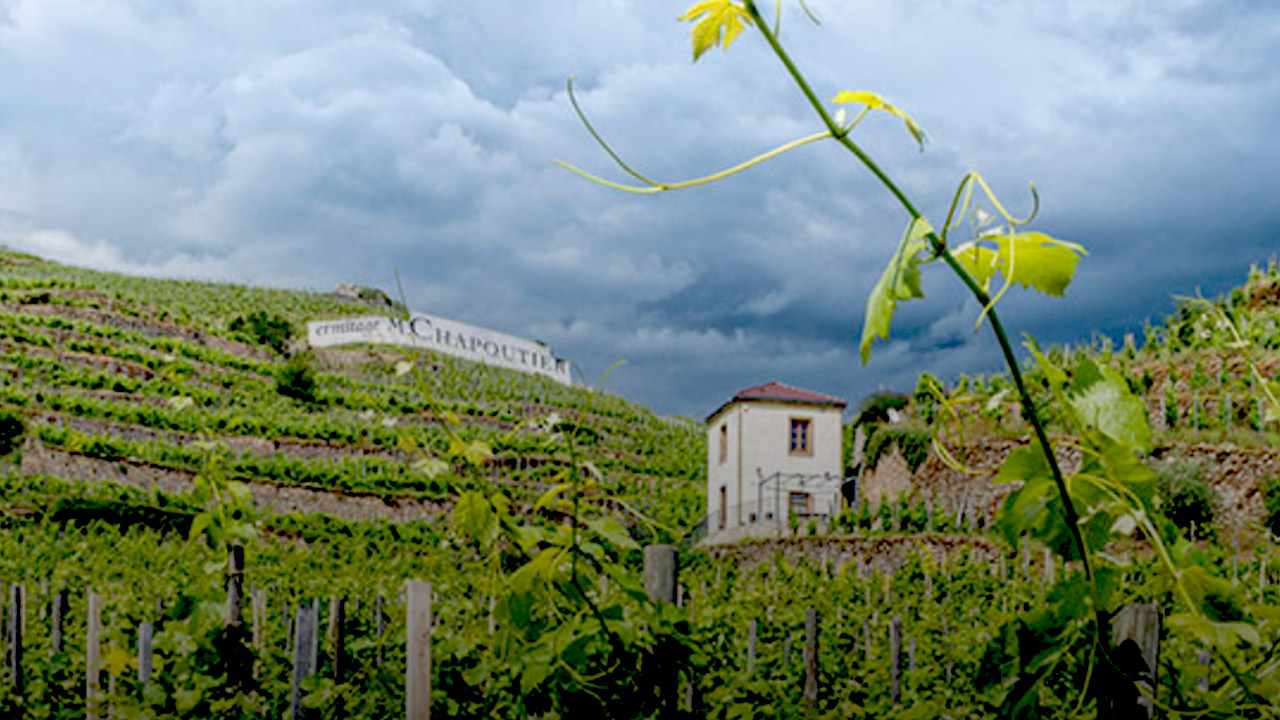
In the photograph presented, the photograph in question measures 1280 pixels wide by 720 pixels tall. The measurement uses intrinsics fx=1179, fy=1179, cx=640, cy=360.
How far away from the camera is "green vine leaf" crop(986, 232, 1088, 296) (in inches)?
52.7

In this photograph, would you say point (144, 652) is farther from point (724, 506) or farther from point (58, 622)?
point (724, 506)

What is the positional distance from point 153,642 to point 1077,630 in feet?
14.3

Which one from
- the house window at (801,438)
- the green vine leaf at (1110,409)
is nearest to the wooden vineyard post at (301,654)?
the green vine leaf at (1110,409)

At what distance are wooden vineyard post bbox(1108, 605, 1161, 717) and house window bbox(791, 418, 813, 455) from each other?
18336 mm

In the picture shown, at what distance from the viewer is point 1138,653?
178 centimetres

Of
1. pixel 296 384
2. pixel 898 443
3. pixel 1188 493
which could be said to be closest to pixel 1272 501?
pixel 1188 493

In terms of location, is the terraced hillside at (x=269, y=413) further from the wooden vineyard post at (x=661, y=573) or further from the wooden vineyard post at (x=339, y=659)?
the wooden vineyard post at (x=661, y=573)

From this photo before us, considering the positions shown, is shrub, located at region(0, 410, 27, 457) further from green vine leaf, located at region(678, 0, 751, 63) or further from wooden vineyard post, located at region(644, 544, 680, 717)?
green vine leaf, located at region(678, 0, 751, 63)

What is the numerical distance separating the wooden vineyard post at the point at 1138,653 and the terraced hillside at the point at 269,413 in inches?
584

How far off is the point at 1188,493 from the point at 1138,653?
1406cm

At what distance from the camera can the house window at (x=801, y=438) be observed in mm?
20109

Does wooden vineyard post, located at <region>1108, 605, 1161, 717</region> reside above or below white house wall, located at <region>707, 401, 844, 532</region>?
below

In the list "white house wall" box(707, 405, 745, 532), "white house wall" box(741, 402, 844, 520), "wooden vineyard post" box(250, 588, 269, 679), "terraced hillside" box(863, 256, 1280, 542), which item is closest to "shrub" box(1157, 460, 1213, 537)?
"terraced hillside" box(863, 256, 1280, 542)

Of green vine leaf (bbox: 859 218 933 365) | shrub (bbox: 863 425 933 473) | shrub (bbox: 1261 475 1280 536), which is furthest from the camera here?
shrub (bbox: 863 425 933 473)
